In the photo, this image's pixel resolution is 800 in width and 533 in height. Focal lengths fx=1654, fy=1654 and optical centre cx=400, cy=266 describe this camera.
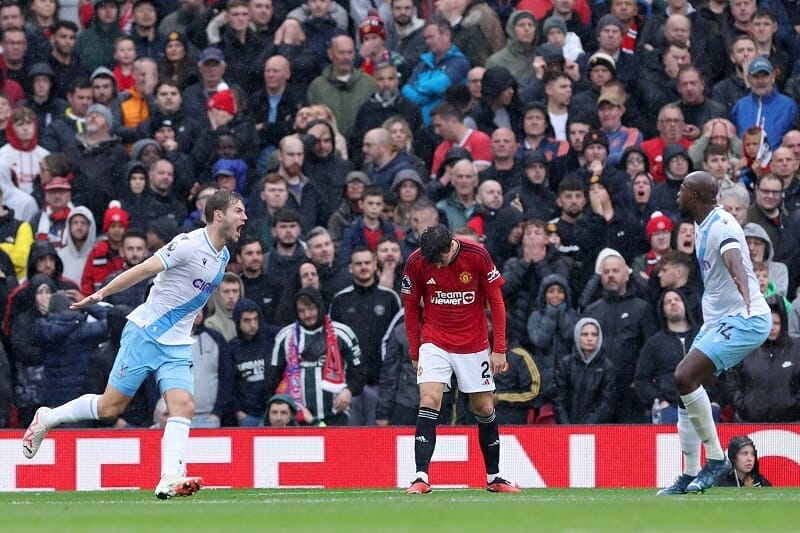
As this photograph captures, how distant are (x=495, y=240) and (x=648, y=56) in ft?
13.4

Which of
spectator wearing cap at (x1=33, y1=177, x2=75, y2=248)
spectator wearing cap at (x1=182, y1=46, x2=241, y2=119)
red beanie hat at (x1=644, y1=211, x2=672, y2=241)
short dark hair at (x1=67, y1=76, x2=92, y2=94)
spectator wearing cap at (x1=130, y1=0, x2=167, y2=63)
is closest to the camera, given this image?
red beanie hat at (x1=644, y1=211, x2=672, y2=241)

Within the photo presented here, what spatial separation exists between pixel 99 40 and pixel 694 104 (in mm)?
8115

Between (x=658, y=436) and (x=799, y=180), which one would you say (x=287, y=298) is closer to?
(x=658, y=436)

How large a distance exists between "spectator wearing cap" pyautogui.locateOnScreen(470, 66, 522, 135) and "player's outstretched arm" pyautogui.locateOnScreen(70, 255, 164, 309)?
26.5 ft

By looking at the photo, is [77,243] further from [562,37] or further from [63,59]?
[562,37]

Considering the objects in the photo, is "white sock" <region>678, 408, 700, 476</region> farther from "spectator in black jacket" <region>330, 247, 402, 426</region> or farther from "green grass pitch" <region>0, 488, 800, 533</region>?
"spectator in black jacket" <region>330, 247, 402, 426</region>

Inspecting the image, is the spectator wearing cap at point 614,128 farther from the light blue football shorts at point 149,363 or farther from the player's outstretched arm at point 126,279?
the player's outstretched arm at point 126,279

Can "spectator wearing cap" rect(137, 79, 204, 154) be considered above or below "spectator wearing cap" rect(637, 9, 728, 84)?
below

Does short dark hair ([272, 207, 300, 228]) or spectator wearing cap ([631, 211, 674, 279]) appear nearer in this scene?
spectator wearing cap ([631, 211, 674, 279])

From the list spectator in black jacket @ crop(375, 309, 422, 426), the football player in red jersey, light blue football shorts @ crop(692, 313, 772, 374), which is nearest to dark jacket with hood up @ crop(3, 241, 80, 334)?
spectator in black jacket @ crop(375, 309, 422, 426)

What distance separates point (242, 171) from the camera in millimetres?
19891

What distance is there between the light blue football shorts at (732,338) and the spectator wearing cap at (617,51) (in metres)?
8.17

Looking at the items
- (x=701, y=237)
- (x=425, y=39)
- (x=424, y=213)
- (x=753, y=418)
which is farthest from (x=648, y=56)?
(x=701, y=237)

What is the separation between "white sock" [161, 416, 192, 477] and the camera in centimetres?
1316
